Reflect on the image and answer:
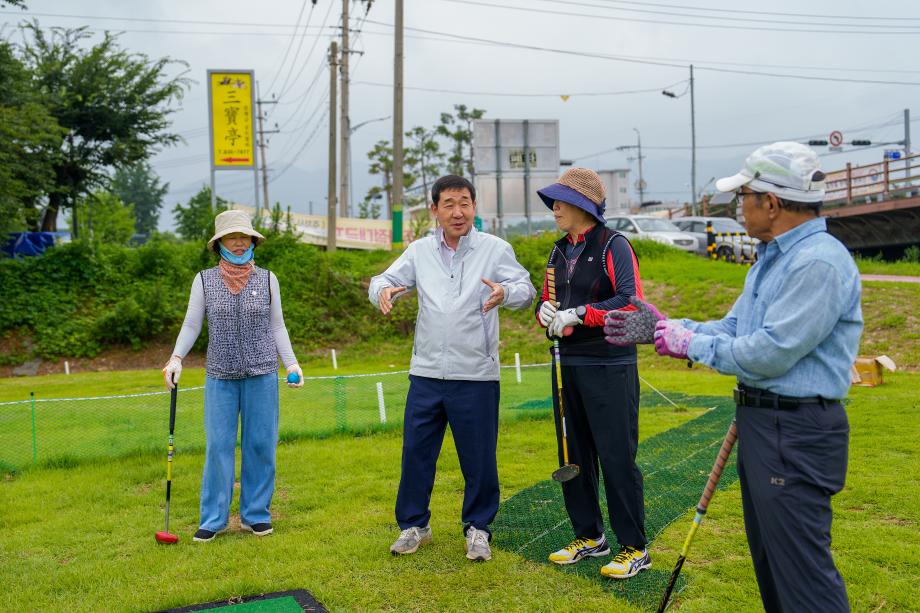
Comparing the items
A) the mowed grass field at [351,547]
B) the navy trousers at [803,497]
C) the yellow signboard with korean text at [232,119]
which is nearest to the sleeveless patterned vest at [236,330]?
the mowed grass field at [351,547]

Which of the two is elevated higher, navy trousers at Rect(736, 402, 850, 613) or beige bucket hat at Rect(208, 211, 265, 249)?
beige bucket hat at Rect(208, 211, 265, 249)

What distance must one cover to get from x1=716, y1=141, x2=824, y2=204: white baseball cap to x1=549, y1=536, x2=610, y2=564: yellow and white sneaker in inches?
93.0

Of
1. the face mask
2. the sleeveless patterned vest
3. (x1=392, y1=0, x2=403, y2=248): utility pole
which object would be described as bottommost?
the sleeveless patterned vest

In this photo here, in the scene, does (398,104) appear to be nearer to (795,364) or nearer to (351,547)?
(351,547)

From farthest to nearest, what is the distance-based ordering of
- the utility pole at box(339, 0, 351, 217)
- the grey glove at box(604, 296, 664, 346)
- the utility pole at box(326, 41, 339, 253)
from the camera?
1. the utility pole at box(339, 0, 351, 217)
2. the utility pole at box(326, 41, 339, 253)
3. the grey glove at box(604, 296, 664, 346)

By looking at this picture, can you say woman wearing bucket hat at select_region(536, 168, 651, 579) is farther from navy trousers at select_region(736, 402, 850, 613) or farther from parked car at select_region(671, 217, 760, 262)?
parked car at select_region(671, 217, 760, 262)

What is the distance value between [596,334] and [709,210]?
3551cm

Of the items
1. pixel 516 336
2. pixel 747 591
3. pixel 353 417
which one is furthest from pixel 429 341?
pixel 516 336

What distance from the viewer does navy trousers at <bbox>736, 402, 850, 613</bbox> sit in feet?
9.05

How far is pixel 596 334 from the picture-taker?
4215 mm

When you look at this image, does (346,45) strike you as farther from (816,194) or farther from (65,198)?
(816,194)

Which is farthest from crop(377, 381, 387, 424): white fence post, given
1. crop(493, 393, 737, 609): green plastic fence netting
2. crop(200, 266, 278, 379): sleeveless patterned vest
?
crop(200, 266, 278, 379): sleeveless patterned vest

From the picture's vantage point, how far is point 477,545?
4.62 meters

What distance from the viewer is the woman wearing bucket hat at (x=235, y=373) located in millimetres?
5254
